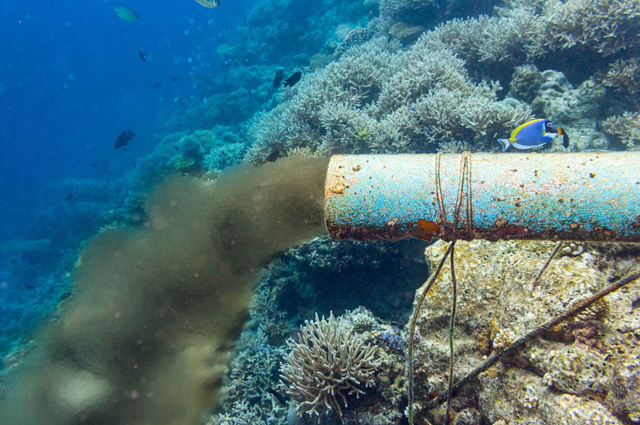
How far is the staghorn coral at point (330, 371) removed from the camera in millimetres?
3041

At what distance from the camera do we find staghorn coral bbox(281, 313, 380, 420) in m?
3.04

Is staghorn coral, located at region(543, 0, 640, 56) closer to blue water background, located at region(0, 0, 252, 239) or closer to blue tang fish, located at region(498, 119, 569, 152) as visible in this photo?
blue tang fish, located at region(498, 119, 569, 152)

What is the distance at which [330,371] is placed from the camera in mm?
3082

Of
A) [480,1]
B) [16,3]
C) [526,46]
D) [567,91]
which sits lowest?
[567,91]

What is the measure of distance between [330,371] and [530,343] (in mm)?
1891

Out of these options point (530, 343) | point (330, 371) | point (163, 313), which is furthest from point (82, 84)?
point (530, 343)

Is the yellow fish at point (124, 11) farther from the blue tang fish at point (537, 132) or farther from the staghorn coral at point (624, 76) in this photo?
the staghorn coral at point (624, 76)

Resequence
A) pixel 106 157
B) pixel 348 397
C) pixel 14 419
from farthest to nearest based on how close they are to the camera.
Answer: pixel 106 157 → pixel 14 419 → pixel 348 397

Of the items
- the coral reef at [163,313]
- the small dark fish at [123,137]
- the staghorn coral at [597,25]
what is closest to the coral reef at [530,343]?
the coral reef at [163,313]

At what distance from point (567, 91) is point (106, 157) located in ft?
121

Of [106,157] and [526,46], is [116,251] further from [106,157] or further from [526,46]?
[106,157]

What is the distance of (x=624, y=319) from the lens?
1962 mm

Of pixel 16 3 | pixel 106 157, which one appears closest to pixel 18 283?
pixel 106 157

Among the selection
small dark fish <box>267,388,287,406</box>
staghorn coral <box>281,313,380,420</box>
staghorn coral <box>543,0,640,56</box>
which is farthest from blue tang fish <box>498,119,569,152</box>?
small dark fish <box>267,388,287,406</box>
